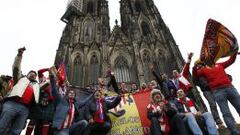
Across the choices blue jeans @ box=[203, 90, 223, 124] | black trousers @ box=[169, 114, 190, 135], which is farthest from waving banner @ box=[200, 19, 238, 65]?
black trousers @ box=[169, 114, 190, 135]

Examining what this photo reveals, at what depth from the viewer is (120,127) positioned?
645 cm

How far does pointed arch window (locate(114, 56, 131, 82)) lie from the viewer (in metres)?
23.3

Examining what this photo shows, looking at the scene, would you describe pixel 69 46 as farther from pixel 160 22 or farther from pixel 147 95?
pixel 147 95

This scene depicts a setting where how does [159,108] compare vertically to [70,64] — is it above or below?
below

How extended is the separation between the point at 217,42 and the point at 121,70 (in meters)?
16.9

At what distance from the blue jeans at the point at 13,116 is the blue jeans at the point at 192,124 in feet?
9.64

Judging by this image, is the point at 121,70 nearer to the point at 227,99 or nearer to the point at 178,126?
the point at 227,99

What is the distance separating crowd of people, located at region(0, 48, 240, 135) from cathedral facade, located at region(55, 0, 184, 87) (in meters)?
15.8

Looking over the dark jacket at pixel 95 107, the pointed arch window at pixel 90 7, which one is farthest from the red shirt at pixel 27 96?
the pointed arch window at pixel 90 7

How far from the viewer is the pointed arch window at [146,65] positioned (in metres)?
22.6

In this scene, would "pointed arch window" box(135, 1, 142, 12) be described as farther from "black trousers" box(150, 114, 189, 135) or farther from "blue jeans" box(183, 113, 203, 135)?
"black trousers" box(150, 114, 189, 135)

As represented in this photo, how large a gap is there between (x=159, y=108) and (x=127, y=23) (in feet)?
76.2

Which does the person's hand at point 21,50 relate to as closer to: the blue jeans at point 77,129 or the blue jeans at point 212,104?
the blue jeans at point 77,129

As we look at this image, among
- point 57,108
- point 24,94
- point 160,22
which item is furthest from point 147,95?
point 160,22
